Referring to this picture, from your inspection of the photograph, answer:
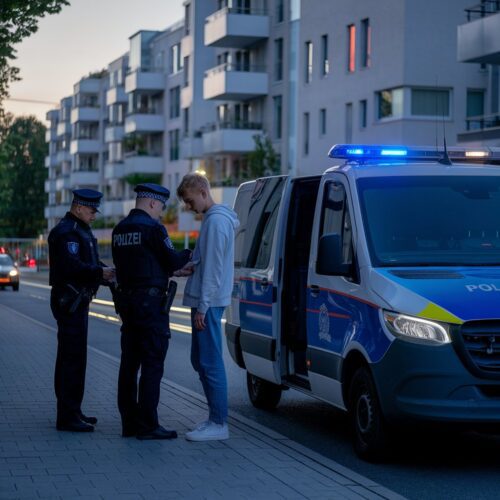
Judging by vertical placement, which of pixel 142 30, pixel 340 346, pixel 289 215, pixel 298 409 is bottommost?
pixel 298 409

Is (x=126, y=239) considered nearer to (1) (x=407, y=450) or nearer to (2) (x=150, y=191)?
(2) (x=150, y=191)

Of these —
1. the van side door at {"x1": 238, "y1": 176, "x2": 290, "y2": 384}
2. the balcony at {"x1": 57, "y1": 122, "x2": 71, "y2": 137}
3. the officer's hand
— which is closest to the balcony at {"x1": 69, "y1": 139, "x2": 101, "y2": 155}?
the balcony at {"x1": 57, "y1": 122, "x2": 71, "y2": 137}

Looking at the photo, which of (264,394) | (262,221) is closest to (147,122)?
(264,394)

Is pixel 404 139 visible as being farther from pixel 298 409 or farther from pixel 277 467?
pixel 277 467

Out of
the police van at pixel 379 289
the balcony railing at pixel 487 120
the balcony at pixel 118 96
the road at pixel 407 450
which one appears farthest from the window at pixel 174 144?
the police van at pixel 379 289

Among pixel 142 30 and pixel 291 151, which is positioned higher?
pixel 142 30

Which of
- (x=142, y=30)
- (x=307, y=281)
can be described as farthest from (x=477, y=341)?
(x=142, y=30)

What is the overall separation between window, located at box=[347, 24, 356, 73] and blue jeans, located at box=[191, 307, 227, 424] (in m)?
39.8

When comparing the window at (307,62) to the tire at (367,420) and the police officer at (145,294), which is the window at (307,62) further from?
the tire at (367,420)

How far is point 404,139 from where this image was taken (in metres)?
45.3

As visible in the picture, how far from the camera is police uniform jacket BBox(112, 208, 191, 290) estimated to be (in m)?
10.2

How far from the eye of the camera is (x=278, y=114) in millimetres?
61719

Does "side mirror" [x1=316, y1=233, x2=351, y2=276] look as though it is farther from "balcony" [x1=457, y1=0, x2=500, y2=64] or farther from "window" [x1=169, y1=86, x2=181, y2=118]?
"window" [x1=169, y1=86, x2=181, y2=118]

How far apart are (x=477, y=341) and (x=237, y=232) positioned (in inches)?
188
